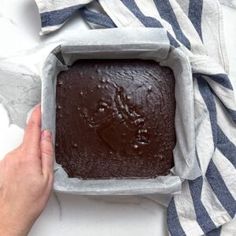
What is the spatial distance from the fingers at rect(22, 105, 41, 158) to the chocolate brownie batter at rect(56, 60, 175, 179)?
57 millimetres

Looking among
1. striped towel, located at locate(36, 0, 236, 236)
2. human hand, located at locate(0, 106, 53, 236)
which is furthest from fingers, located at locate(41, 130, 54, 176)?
striped towel, located at locate(36, 0, 236, 236)

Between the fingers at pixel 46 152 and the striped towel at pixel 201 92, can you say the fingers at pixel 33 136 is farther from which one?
the striped towel at pixel 201 92

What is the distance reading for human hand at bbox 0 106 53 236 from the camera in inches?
28.8

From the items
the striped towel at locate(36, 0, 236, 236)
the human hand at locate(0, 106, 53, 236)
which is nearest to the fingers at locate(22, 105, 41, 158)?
the human hand at locate(0, 106, 53, 236)

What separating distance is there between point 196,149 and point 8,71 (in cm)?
34

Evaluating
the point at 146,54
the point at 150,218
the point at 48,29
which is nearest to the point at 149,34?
the point at 146,54

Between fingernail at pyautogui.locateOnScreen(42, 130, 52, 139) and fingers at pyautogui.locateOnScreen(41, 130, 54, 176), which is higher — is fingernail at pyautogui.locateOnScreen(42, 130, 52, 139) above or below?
above

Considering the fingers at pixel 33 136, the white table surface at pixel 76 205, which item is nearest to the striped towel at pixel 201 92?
the white table surface at pixel 76 205

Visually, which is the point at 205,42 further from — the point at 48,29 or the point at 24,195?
the point at 24,195

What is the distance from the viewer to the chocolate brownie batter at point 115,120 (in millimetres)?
795

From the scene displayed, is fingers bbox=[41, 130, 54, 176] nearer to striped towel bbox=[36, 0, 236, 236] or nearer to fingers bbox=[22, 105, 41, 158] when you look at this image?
fingers bbox=[22, 105, 41, 158]

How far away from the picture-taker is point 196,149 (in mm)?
792

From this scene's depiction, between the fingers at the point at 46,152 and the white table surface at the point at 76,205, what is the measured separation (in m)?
0.09

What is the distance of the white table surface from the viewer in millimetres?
815
